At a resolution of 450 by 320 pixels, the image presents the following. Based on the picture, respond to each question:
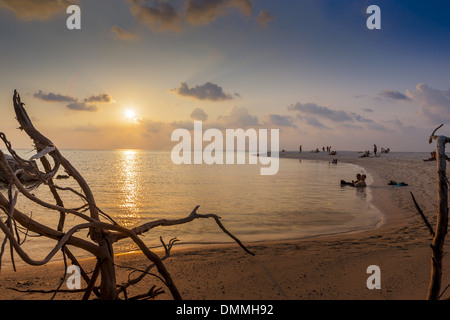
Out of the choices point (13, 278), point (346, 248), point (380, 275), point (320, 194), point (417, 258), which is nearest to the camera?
point (380, 275)

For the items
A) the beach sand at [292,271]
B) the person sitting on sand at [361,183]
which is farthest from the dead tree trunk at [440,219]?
the person sitting on sand at [361,183]

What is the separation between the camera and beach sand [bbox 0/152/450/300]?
561cm

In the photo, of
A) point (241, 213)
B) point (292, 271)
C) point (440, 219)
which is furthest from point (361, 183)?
point (440, 219)

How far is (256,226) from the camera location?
1230cm

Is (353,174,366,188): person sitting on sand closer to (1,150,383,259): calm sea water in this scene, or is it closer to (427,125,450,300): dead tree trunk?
(1,150,383,259): calm sea water

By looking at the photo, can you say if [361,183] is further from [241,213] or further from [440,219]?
[440,219]

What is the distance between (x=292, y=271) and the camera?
6.70 metres

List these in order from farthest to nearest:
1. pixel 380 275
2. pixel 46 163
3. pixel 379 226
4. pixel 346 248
→ pixel 379 226, pixel 346 248, pixel 380 275, pixel 46 163

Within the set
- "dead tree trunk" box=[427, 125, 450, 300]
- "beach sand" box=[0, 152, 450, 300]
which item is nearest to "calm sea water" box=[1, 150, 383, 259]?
"beach sand" box=[0, 152, 450, 300]

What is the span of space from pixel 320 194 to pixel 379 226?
8.93 metres
